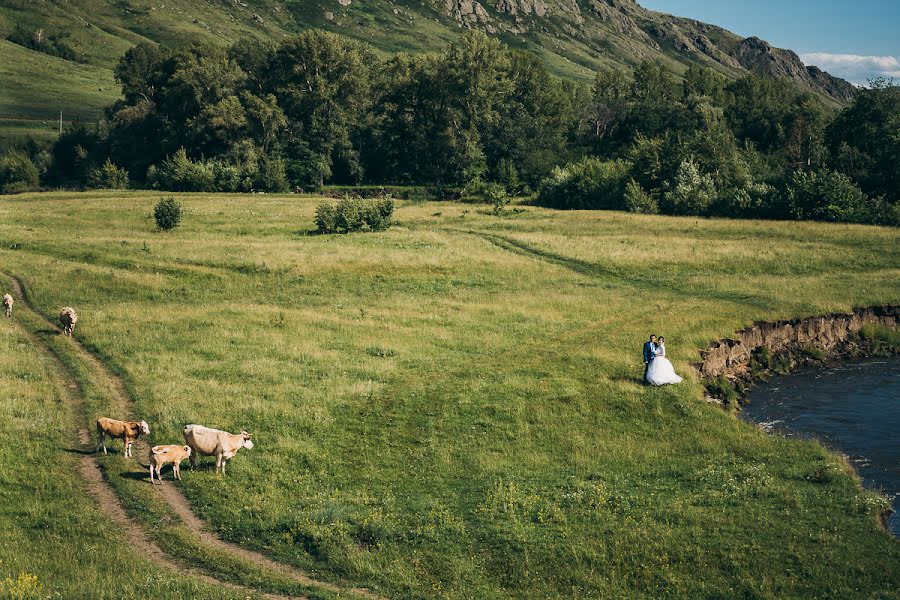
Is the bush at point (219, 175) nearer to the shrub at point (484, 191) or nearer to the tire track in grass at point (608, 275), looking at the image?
the shrub at point (484, 191)

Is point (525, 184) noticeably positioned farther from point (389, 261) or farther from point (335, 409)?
point (335, 409)

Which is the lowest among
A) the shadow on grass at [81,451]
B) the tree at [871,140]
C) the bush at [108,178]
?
the shadow on grass at [81,451]

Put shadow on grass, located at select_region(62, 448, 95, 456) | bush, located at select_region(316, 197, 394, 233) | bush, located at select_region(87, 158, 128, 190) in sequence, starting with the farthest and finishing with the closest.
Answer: bush, located at select_region(87, 158, 128, 190)
bush, located at select_region(316, 197, 394, 233)
shadow on grass, located at select_region(62, 448, 95, 456)

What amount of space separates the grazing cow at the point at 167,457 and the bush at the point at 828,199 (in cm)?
6998

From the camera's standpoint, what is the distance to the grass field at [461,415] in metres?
19.1

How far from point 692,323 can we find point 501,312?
35.2 feet

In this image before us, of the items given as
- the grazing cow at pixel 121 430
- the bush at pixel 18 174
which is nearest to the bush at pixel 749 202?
the grazing cow at pixel 121 430

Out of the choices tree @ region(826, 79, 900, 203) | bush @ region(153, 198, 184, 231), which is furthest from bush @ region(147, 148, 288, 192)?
tree @ region(826, 79, 900, 203)

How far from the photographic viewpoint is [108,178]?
119 m

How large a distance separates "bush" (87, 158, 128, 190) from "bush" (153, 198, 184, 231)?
2061 inches

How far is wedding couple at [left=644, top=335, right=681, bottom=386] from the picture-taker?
1309 inches

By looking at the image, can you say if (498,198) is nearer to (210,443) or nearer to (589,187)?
(589,187)

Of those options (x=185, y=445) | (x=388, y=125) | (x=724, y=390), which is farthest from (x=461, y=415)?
(x=388, y=125)

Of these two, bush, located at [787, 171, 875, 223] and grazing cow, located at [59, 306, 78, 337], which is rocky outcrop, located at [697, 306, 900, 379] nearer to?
bush, located at [787, 171, 875, 223]
